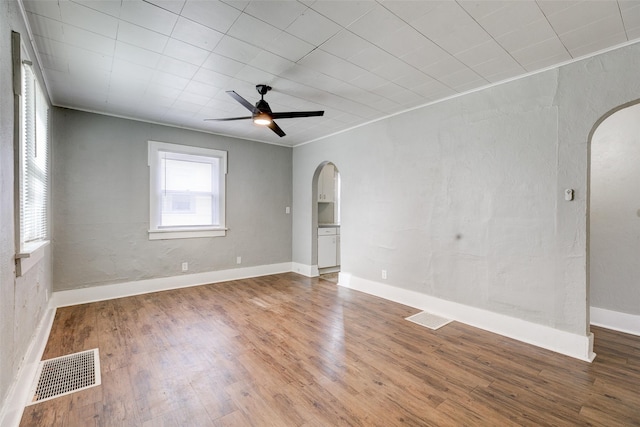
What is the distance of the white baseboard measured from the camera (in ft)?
8.27

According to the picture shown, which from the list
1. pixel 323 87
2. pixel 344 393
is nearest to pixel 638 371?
pixel 344 393

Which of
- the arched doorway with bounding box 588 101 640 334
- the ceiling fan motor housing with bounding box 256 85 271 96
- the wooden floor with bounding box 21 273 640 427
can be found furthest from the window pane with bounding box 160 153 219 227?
the arched doorway with bounding box 588 101 640 334

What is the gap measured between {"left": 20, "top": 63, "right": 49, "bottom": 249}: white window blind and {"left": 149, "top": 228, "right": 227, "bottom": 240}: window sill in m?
1.31

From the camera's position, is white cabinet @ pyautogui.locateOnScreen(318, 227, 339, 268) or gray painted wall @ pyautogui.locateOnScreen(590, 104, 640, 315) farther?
white cabinet @ pyautogui.locateOnScreen(318, 227, 339, 268)

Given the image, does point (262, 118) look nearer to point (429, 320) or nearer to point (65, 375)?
point (65, 375)

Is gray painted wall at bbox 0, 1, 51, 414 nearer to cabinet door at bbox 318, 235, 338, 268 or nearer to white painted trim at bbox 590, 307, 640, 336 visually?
cabinet door at bbox 318, 235, 338, 268

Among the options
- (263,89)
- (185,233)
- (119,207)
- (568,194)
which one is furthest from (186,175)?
(568,194)

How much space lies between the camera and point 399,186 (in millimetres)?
3971

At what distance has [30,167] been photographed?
97.3 inches

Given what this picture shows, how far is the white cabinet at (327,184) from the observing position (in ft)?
20.0

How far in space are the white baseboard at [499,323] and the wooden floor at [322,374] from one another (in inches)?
4.7

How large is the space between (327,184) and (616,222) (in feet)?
14.4

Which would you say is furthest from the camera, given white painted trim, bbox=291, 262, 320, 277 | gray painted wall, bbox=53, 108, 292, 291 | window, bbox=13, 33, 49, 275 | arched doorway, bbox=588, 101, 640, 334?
white painted trim, bbox=291, 262, 320, 277

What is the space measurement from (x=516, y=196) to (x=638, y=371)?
5.36 feet
